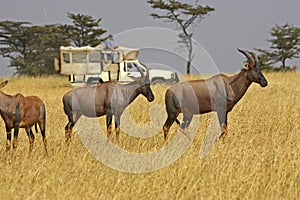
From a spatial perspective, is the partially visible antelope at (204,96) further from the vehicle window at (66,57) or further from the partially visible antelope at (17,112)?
the vehicle window at (66,57)

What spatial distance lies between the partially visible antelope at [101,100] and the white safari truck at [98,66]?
597 inches

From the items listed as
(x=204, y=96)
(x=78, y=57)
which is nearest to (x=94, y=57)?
(x=78, y=57)

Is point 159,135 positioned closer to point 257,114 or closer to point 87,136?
point 87,136

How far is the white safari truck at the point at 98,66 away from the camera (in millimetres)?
25828

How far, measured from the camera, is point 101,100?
978 cm

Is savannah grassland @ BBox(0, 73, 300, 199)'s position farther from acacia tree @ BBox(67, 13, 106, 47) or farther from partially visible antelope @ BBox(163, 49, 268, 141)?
acacia tree @ BBox(67, 13, 106, 47)

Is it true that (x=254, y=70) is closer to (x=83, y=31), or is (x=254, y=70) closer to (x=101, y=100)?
(x=101, y=100)

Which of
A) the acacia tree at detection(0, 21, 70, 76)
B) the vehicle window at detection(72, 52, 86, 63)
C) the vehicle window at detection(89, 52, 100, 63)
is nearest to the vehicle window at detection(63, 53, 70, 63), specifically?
the vehicle window at detection(72, 52, 86, 63)

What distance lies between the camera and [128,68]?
2534 centimetres

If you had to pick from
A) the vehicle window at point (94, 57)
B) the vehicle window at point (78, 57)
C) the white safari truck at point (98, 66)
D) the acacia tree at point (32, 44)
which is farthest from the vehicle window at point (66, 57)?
the acacia tree at point (32, 44)

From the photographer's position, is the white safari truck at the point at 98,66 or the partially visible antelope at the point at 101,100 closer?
the partially visible antelope at the point at 101,100

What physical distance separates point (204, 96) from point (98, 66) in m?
18.2

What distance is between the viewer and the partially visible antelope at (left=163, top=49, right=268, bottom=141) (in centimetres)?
953

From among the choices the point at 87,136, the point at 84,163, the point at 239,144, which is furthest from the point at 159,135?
the point at 84,163
